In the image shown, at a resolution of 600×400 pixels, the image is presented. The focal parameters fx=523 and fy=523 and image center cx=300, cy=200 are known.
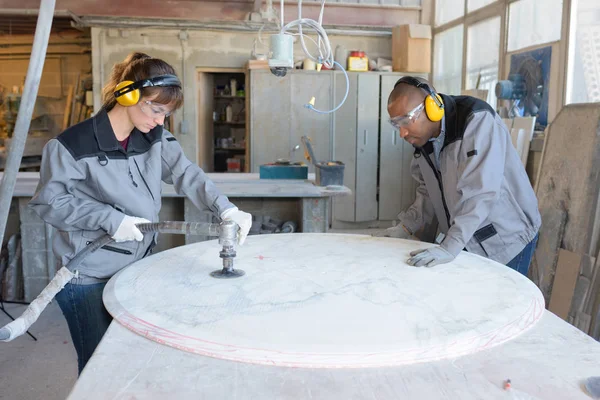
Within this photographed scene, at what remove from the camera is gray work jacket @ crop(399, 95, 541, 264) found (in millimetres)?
1771

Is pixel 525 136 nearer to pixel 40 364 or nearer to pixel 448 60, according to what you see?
pixel 448 60

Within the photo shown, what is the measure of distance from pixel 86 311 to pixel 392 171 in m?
5.74

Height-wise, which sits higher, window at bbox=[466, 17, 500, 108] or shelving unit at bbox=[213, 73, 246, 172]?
window at bbox=[466, 17, 500, 108]

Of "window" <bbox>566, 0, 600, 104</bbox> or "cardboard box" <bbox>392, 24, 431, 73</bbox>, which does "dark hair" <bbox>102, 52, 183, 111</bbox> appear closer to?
"window" <bbox>566, 0, 600, 104</bbox>

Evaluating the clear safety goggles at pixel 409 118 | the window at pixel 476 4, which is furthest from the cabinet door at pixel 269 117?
the clear safety goggles at pixel 409 118

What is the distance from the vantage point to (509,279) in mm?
1566

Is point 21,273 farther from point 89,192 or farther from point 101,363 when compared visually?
point 101,363

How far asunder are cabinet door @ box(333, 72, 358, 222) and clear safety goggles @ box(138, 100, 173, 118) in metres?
5.22

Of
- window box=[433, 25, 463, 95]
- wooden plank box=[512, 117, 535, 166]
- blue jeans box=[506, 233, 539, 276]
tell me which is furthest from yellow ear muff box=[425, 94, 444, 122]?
window box=[433, 25, 463, 95]

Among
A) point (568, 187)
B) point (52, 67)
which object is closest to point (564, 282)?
point (568, 187)

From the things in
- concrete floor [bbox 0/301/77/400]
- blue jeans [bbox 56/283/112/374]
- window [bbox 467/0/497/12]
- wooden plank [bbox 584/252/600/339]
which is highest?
window [bbox 467/0/497/12]

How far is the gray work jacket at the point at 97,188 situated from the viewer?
1499 mm

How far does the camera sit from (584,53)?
4.00 metres

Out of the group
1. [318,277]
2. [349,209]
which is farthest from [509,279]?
[349,209]
